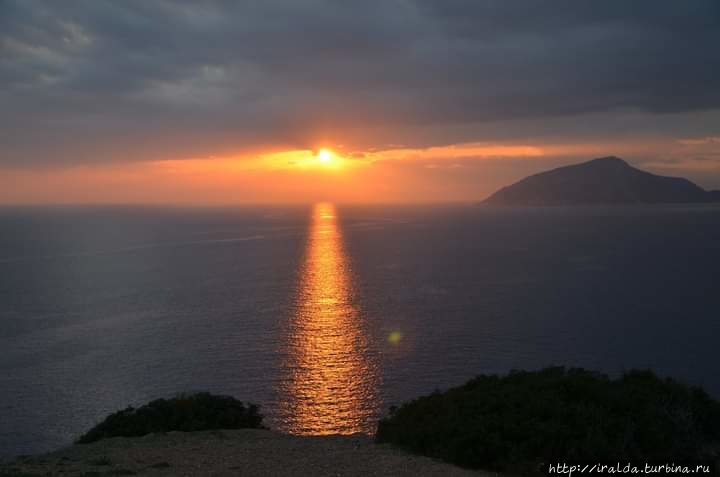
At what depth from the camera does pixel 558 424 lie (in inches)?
731

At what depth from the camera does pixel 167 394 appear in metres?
53.5

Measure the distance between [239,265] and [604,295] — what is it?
84.7m

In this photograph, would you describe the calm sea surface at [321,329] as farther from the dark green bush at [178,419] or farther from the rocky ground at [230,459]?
the rocky ground at [230,459]

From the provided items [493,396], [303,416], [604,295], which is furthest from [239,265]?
[493,396]

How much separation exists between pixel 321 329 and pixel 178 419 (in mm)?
48686

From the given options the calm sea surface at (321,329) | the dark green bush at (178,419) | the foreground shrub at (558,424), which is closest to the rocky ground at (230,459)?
the foreground shrub at (558,424)

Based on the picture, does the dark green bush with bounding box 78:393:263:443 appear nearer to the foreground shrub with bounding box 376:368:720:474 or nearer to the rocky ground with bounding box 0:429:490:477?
the rocky ground with bounding box 0:429:490:477

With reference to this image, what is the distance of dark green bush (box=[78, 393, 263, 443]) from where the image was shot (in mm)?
27344

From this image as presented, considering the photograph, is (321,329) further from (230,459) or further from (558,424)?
(558,424)

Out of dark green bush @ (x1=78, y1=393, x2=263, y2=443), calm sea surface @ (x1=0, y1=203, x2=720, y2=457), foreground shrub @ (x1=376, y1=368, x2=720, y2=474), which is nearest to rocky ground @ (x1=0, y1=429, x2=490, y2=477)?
foreground shrub @ (x1=376, y1=368, x2=720, y2=474)

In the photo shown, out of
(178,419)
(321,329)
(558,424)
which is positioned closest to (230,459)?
(178,419)

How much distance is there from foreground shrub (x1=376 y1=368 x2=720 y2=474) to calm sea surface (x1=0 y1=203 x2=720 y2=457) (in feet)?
81.7

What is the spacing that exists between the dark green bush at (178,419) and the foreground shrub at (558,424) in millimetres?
9244

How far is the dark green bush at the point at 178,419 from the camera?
27344mm
